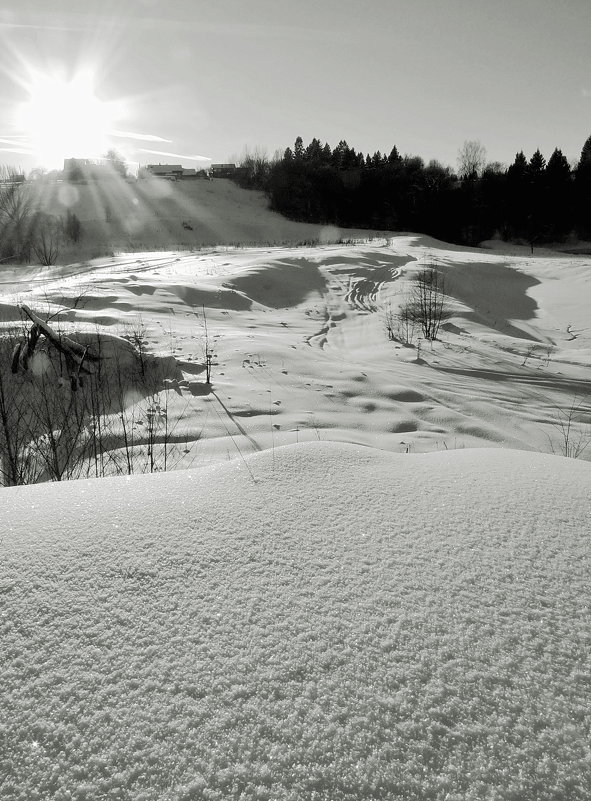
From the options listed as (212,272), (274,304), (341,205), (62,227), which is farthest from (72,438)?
(341,205)

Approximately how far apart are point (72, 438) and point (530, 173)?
148ft

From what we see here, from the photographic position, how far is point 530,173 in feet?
124

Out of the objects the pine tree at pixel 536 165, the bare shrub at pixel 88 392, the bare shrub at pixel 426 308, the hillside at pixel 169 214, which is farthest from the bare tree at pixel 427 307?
the pine tree at pixel 536 165

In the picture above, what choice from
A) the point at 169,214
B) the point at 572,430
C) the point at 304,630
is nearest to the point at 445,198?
the point at 169,214

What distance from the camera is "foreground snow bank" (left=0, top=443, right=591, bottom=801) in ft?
2.43

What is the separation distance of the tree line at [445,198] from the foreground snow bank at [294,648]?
40381 mm

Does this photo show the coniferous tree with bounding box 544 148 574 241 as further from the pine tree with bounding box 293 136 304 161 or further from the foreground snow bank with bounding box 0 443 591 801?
the foreground snow bank with bounding box 0 443 591 801

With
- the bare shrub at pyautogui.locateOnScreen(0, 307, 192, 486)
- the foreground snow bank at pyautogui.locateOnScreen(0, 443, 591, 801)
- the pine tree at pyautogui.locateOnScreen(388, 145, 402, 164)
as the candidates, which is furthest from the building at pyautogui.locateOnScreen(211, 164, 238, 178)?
the foreground snow bank at pyautogui.locateOnScreen(0, 443, 591, 801)

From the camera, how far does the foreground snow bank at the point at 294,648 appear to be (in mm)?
742

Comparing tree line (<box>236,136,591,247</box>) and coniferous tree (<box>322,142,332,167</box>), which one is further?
coniferous tree (<box>322,142,332,167</box>)

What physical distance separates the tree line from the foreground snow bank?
4038cm

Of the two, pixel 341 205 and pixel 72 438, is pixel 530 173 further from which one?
pixel 72 438

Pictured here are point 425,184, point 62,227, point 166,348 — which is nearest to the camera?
point 166,348

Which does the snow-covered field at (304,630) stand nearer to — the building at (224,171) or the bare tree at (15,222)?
the bare tree at (15,222)
